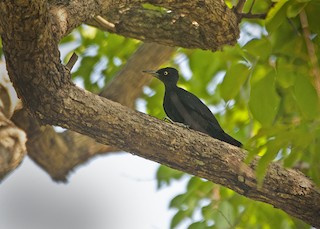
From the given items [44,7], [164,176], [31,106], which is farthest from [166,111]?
[44,7]

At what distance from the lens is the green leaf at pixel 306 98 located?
12.4 feet

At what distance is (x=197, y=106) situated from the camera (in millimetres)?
6227

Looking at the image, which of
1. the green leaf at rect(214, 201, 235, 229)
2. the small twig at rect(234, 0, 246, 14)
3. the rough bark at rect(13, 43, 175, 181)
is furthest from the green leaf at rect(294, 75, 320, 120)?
the rough bark at rect(13, 43, 175, 181)

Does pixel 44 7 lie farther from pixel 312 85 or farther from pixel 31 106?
pixel 312 85

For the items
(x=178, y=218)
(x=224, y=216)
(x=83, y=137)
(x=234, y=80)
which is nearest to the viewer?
(x=234, y=80)

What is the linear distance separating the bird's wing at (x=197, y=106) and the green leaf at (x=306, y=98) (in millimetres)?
2016

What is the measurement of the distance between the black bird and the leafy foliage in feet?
0.57

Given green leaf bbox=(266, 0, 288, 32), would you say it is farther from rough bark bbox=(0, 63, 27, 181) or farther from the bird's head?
the bird's head

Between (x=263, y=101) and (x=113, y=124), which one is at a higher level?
(x=263, y=101)

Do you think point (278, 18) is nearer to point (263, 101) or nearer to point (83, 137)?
point (263, 101)

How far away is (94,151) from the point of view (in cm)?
686

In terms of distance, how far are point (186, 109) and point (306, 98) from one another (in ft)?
8.35

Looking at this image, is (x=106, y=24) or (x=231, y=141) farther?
(x=231, y=141)

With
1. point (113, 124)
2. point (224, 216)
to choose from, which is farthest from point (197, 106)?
point (113, 124)
